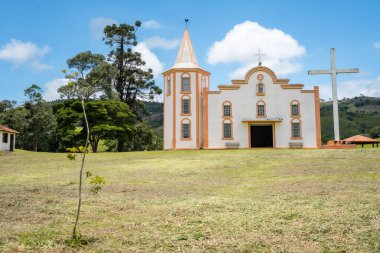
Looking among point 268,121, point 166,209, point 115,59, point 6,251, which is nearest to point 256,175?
point 166,209

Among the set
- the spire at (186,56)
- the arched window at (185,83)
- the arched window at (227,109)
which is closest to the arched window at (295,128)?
the arched window at (227,109)

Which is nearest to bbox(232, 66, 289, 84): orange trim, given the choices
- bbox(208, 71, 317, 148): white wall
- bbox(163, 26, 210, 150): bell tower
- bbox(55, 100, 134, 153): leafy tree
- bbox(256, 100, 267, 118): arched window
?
bbox(208, 71, 317, 148): white wall

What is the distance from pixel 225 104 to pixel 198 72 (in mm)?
4435

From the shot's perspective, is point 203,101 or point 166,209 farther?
point 203,101

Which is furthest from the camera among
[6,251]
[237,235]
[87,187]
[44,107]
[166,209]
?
[44,107]

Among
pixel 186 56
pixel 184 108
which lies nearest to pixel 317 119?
pixel 184 108

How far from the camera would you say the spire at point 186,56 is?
43156mm

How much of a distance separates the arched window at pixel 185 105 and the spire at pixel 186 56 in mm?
3657

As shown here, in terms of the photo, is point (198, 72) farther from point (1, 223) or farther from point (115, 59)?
point (1, 223)

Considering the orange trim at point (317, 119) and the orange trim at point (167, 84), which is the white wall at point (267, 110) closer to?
the orange trim at point (317, 119)

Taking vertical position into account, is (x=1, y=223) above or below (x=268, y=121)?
below

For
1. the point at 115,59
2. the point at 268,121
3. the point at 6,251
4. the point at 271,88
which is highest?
the point at 115,59

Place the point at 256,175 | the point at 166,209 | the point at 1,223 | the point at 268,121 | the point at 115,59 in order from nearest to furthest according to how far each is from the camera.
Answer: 1. the point at 1,223
2. the point at 166,209
3. the point at 256,175
4. the point at 268,121
5. the point at 115,59

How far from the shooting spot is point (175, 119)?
4112cm
